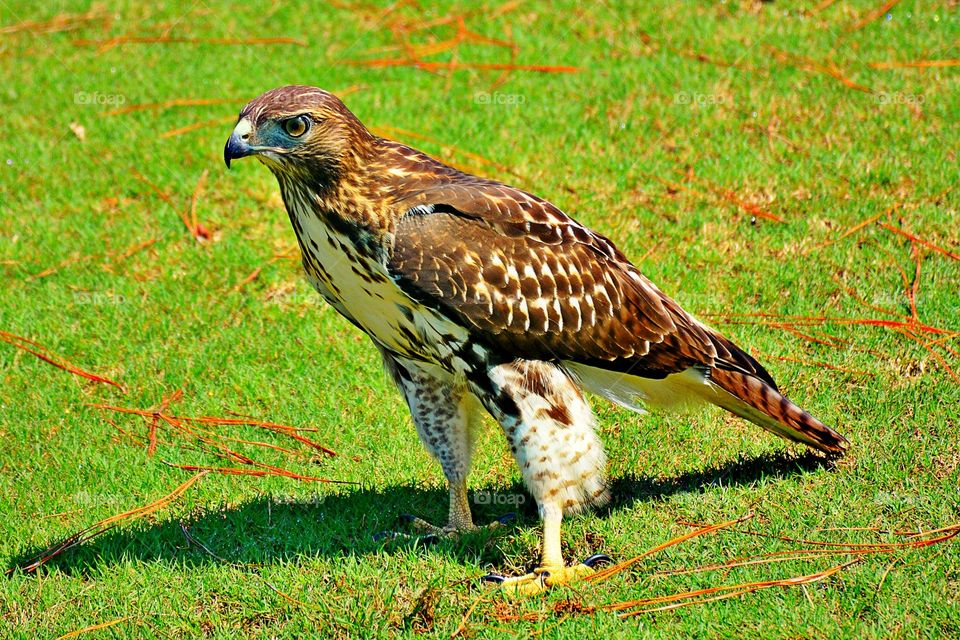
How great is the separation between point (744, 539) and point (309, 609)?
1.95 meters

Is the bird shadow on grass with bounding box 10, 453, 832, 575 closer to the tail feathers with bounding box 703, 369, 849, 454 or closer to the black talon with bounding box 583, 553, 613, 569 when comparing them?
the tail feathers with bounding box 703, 369, 849, 454

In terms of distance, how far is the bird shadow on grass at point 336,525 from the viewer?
16.5 feet

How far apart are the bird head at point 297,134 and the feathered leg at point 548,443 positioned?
1138mm

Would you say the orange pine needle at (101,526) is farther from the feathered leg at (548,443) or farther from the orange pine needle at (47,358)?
the feathered leg at (548,443)

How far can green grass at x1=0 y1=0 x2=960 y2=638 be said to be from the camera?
15.5 ft

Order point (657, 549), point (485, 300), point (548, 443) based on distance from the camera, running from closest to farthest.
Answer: point (485, 300), point (548, 443), point (657, 549)

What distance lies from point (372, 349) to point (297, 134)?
2350mm

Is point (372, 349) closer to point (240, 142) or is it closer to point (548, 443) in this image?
point (548, 443)

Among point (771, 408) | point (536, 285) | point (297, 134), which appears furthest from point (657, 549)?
point (297, 134)

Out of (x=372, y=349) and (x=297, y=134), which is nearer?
(x=297, y=134)

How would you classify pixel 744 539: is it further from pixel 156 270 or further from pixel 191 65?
pixel 191 65

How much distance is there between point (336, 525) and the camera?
520 centimetres

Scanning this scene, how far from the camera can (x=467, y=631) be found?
178 inches

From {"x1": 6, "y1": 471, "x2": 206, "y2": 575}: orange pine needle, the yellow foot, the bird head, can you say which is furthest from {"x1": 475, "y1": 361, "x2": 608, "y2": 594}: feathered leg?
{"x1": 6, "y1": 471, "x2": 206, "y2": 575}: orange pine needle
